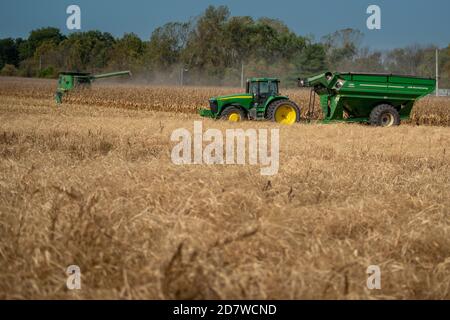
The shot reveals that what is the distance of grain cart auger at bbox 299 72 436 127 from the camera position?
1555 cm

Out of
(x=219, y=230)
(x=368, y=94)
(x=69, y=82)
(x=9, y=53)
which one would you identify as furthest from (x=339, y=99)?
(x=9, y=53)

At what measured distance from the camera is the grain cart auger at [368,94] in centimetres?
1555

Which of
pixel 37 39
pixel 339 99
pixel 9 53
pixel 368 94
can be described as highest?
pixel 37 39

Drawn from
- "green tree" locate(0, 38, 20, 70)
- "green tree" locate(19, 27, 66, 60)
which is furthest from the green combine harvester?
"green tree" locate(0, 38, 20, 70)

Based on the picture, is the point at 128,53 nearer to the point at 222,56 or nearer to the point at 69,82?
the point at 222,56

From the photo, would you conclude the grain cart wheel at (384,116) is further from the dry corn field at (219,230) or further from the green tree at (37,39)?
the green tree at (37,39)

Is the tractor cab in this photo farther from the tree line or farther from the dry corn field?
the tree line

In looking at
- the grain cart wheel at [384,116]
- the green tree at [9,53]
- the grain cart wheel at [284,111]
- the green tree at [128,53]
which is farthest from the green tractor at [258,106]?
the green tree at [9,53]

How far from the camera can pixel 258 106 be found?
15.6m

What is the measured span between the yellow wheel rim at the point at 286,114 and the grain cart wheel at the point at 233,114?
1136 millimetres

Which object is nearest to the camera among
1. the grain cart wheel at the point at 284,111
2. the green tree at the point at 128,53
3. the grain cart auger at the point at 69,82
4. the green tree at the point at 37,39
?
the grain cart wheel at the point at 284,111

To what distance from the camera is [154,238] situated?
11.5ft

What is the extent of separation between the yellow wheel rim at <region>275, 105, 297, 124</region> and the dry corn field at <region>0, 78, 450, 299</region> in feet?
28.4

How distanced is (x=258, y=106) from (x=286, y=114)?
961mm
